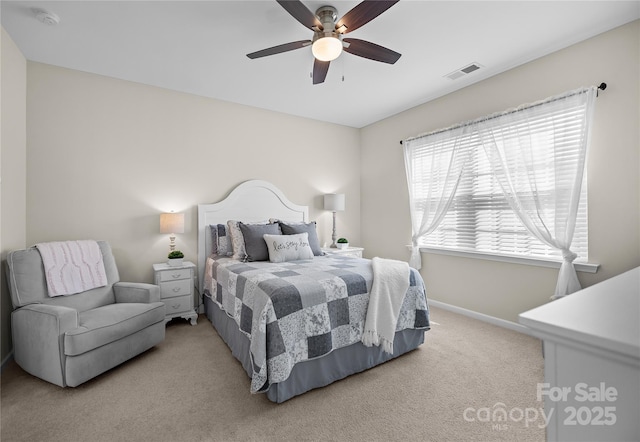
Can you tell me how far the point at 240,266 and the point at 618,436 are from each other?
269 cm

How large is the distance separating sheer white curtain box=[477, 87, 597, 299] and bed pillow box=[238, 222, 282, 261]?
262 cm

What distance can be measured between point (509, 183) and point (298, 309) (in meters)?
2.56

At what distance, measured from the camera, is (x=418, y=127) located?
4.20 meters

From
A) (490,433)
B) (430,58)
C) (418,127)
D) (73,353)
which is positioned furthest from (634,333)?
(418,127)

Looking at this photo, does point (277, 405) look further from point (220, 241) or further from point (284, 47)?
point (284, 47)

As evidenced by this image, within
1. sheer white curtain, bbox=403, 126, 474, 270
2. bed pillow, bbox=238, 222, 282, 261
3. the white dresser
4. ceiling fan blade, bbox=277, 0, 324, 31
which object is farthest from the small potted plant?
the white dresser

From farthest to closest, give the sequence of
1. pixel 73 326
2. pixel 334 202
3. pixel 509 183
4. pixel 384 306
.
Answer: pixel 334 202 → pixel 509 183 → pixel 384 306 → pixel 73 326

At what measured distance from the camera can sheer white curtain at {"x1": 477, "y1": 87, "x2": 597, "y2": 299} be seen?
8.69ft

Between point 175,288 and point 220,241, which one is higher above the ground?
point 220,241

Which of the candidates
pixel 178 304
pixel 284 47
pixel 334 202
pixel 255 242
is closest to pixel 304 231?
pixel 255 242

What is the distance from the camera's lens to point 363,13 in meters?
1.96

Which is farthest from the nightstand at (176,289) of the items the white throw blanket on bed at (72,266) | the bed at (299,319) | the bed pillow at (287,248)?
the bed pillow at (287,248)

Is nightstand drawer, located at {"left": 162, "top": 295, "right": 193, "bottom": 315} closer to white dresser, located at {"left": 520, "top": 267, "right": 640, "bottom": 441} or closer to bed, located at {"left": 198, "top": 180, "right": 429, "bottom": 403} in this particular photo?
bed, located at {"left": 198, "top": 180, "right": 429, "bottom": 403}

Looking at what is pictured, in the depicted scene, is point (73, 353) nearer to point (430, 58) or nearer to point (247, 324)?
point (247, 324)
